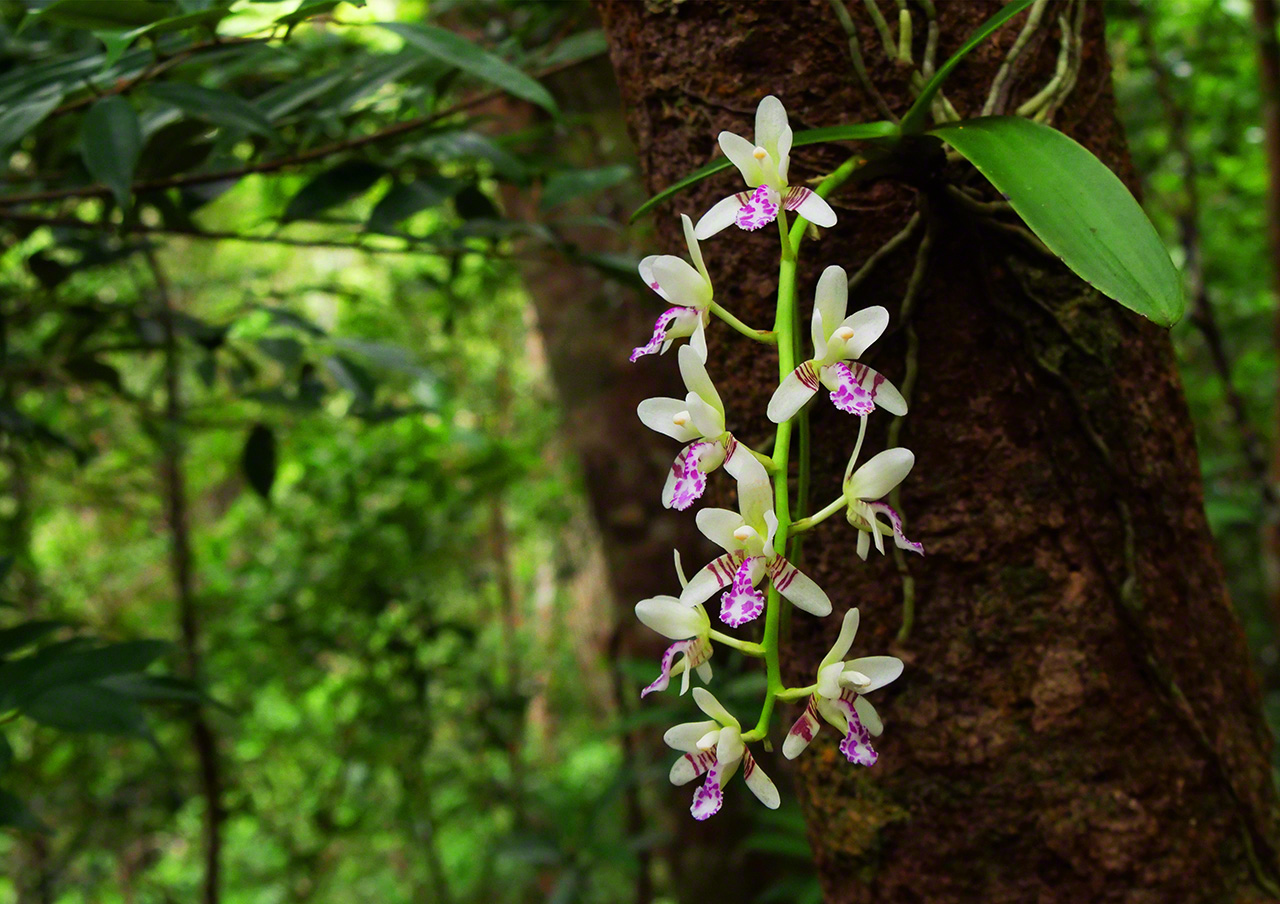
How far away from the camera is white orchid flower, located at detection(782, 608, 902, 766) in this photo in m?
0.39

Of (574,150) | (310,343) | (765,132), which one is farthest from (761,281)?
(574,150)

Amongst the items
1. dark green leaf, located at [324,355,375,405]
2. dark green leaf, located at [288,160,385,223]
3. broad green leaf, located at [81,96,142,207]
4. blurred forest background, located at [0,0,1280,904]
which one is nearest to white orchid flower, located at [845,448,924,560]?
blurred forest background, located at [0,0,1280,904]

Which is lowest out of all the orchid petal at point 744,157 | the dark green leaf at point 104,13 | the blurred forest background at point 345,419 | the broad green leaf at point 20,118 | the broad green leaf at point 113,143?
the blurred forest background at point 345,419

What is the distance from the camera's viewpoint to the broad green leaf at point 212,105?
2.44 feet

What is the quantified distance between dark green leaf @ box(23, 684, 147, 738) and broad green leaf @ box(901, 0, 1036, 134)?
2.18ft

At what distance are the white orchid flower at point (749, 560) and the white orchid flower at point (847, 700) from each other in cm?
2

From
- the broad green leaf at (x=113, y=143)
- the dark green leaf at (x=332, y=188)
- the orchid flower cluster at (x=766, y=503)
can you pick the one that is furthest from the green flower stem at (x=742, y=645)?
the dark green leaf at (x=332, y=188)

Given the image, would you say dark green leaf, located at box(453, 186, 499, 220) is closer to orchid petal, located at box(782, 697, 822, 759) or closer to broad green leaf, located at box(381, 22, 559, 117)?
broad green leaf, located at box(381, 22, 559, 117)

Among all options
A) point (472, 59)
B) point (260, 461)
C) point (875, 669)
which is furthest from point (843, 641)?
point (260, 461)

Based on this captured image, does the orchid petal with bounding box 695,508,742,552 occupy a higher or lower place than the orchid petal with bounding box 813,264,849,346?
lower

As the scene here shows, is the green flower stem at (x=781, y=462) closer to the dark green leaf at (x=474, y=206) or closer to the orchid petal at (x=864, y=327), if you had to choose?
the orchid petal at (x=864, y=327)

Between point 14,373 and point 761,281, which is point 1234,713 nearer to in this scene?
point 761,281

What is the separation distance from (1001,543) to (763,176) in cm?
26

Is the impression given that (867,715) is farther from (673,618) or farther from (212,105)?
(212,105)
